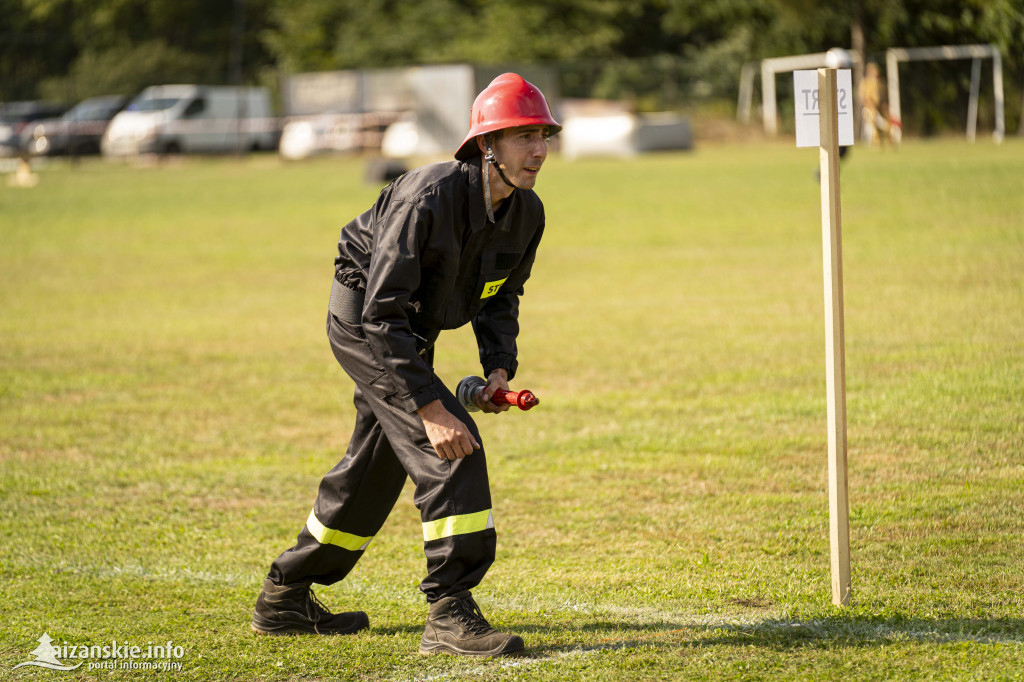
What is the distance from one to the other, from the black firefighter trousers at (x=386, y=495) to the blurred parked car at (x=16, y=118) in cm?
3815

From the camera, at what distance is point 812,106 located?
4.25 metres

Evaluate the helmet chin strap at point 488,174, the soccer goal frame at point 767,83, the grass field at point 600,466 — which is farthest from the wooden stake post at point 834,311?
the soccer goal frame at point 767,83

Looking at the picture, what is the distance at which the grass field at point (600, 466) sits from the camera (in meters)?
4.25

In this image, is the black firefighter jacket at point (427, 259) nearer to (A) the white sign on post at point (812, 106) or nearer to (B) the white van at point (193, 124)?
(A) the white sign on post at point (812, 106)

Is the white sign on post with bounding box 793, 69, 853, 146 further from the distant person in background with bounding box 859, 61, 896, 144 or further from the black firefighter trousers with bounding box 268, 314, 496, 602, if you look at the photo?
the distant person in background with bounding box 859, 61, 896, 144

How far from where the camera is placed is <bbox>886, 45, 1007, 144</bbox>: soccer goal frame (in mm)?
32125

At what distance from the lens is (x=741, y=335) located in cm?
1048

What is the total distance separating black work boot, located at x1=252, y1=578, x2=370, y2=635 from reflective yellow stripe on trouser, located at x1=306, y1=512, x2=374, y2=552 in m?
0.21

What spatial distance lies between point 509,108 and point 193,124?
4052 centimetres

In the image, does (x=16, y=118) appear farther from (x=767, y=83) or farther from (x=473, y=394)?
(x=473, y=394)

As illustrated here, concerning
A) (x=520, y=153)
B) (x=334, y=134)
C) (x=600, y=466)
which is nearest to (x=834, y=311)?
(x=520, y=153)

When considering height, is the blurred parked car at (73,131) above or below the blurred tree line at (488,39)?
below

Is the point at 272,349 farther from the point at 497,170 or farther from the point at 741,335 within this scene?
the point at 497,170

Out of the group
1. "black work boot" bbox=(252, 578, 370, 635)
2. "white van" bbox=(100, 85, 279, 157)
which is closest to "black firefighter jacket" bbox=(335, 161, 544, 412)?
"black work boot" bbox=(252, 578, 370, 635)
